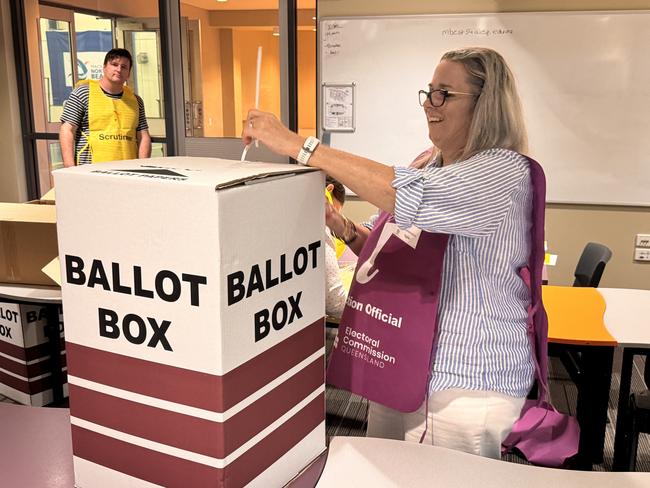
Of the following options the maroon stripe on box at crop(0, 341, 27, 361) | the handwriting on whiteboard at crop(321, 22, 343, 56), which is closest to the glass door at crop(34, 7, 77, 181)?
the handwriting on whiteboard at crop(321, 22, 343, 56)

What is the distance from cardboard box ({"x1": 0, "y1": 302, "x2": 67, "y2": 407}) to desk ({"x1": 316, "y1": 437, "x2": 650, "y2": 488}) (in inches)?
68.5

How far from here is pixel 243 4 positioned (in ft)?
15.1

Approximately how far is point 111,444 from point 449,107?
2.70ft

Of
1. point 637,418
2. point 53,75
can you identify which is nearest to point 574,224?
point 637,418

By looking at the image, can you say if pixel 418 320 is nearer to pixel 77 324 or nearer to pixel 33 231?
pixel 77 324

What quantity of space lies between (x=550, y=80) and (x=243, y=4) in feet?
7.43

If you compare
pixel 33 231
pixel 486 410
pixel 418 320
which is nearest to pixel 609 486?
pixel 486 410

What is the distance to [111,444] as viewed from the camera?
859mm

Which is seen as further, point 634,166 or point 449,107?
point 634,166

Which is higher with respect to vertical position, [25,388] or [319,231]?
[319,231]

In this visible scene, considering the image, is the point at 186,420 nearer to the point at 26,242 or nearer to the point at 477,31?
the point at 26,242

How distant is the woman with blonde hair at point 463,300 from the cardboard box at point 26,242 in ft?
3.76

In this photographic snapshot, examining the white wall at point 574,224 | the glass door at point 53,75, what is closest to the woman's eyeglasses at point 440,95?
the white wall at point 574,224

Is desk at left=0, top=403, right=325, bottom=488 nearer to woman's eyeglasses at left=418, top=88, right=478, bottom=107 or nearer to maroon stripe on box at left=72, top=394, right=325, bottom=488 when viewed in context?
maroon stripe on box at left=72, top=394, right=325, bottom=488
